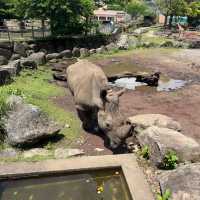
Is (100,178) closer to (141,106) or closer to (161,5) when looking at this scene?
(141,106)

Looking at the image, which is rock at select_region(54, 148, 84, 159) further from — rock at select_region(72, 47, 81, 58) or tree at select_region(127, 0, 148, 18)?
tree at select_region(127, 0, 148, 18)

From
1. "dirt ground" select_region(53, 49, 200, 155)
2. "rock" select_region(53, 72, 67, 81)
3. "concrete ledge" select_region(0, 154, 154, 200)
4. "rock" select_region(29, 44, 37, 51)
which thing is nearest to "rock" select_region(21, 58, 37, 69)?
"rock" select_region(53, 72, 67, 81)

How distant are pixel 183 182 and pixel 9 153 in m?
3.51

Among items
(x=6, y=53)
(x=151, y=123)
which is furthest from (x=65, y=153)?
(x=6, y=53)

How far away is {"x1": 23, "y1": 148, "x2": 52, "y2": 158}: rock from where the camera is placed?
644 cm

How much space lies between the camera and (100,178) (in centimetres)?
551

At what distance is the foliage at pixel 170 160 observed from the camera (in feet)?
18.1

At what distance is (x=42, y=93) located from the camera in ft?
38.8

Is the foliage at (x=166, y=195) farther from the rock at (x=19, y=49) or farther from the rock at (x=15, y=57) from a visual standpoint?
the rock at (x=19, y=49)

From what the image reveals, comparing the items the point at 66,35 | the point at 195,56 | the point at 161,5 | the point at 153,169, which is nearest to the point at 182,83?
the point at 195,56

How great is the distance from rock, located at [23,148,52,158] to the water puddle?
22.9ft

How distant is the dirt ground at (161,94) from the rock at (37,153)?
1.06m

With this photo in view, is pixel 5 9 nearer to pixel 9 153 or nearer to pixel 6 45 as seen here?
pixel 6 45

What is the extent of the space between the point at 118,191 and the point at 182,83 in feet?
33.6
